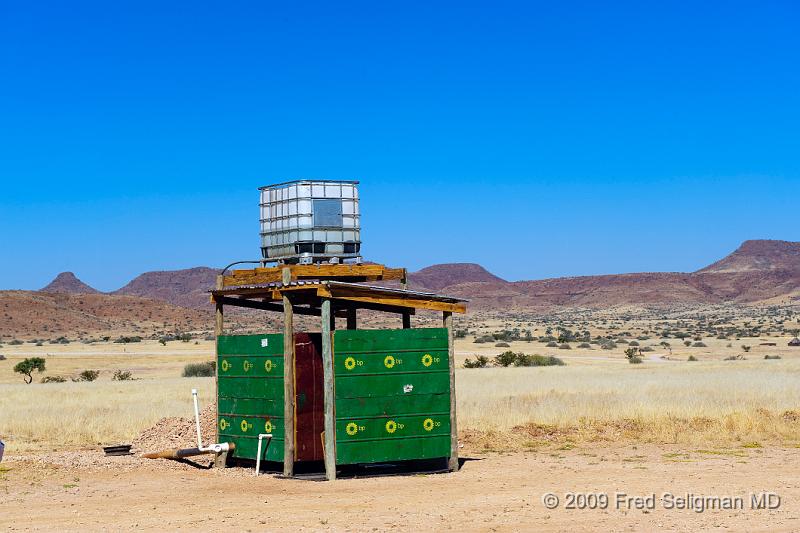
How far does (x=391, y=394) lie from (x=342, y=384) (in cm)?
74

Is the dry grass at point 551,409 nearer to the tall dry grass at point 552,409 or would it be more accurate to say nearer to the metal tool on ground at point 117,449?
the tall dry grass at point 552,409

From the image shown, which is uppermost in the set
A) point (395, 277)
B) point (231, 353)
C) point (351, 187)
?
point (351, 187)

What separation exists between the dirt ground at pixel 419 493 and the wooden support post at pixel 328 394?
40 centimetres

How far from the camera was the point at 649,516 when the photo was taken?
10.5 metres

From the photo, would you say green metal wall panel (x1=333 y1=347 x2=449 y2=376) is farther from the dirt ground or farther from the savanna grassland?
the savanna grassland

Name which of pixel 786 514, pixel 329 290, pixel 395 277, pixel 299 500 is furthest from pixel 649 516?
pixel 395 277

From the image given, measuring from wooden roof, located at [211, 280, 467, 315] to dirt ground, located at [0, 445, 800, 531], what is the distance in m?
2.51

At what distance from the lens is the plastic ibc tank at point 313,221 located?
14.5 m

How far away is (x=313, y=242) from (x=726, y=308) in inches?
6222

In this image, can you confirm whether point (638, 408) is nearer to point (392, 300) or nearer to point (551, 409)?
point (551, 409)

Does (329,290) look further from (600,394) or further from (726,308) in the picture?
(726,308)

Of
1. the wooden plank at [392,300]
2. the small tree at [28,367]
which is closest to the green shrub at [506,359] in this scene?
the small tree at [28,367]

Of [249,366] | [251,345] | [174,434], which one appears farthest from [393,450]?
[174,434]

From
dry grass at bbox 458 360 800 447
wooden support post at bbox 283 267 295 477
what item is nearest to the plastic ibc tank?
wooden support post at bbox 283 267 295 477
